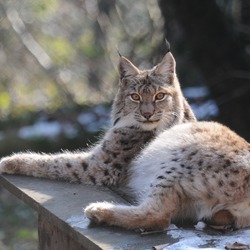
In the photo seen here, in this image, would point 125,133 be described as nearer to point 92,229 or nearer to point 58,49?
point 92,229

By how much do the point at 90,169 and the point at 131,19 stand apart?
6.38m

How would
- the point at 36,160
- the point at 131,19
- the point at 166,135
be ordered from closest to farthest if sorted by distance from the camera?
the point at 166,135
the point at 36,160
the point at 131,19

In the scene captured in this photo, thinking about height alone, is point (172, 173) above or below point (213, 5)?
below

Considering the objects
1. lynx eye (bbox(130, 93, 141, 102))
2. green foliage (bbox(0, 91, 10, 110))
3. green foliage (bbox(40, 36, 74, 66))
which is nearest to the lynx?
lynx eye (bbox(130, 93, 141, 102))

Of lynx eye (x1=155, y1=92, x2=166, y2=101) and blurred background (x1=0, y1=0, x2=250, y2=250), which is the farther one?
blurred background (x1=0, y1=0, x2=250, y2=250)

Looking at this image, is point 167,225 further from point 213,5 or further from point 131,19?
point 131,19

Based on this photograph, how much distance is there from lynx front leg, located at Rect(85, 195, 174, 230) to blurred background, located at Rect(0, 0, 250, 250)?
3.78m

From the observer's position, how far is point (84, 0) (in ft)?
35.8

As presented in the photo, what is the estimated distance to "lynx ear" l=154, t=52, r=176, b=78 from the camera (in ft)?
15.0

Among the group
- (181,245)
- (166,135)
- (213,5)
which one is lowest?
(181,245)

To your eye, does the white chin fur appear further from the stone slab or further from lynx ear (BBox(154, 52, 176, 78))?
the stone slab

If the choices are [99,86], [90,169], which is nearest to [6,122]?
[99,86]

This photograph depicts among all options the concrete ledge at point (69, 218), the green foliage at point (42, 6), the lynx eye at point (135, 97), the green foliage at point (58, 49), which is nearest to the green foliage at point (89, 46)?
the green foliage at point (58, 49)

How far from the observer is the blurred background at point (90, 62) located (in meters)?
7.44
